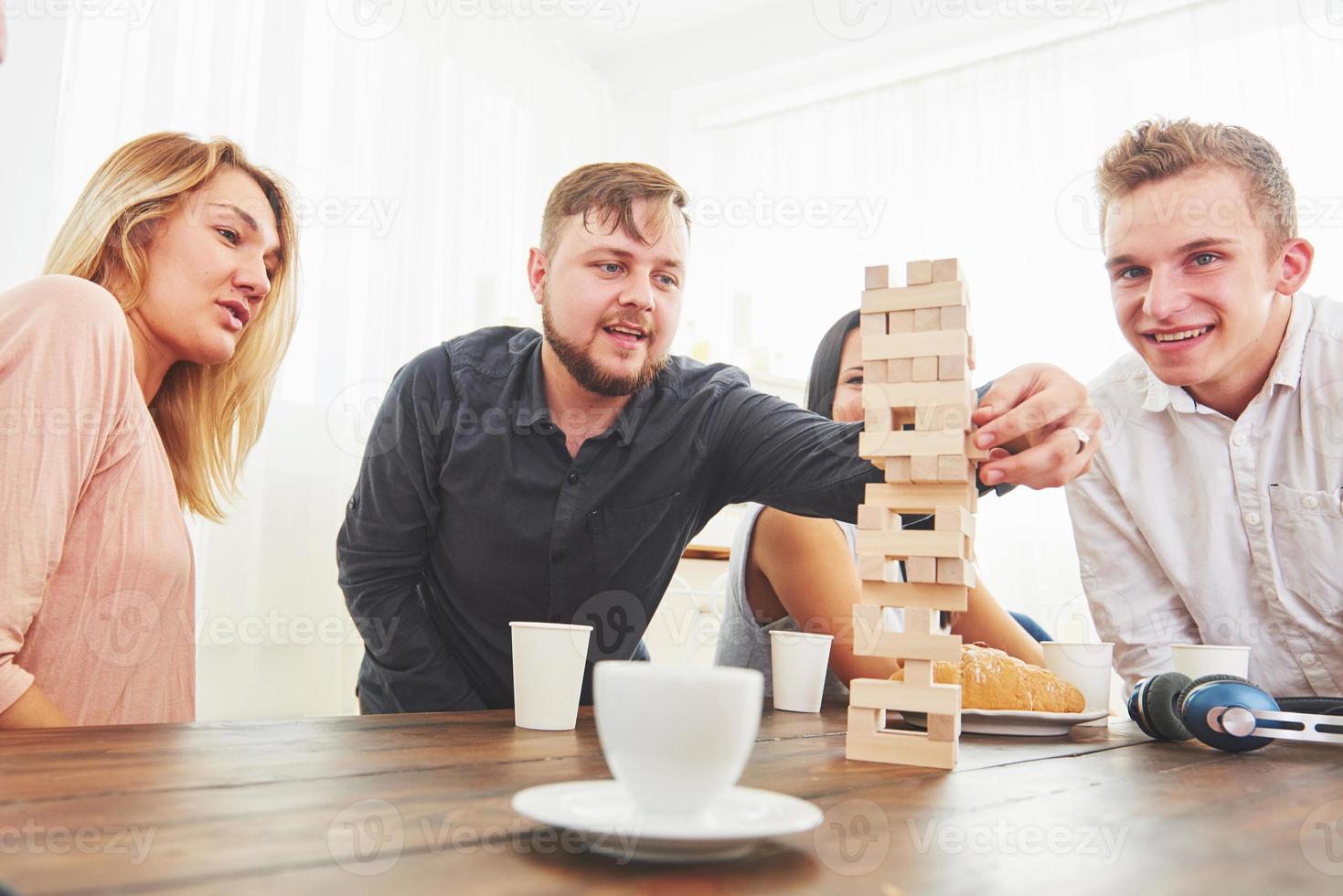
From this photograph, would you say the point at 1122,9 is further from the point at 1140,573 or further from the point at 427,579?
the point at 427,579

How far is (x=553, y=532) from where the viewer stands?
1523 mm

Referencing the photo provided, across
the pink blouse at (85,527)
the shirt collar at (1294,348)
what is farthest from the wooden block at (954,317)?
the shirt collar at (1294,348)

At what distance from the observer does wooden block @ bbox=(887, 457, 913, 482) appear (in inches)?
31.2

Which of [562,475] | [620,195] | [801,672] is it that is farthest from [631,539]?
[620,195]

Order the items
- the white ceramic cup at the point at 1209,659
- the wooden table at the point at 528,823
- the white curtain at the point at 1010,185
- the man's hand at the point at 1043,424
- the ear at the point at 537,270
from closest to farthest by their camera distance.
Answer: the wooden table at the point at 528,823 < the man's hand at the point at 1043,424 < the white ceramic cup at the point at 1209,659 < the ear at the point at 537,270 < the white curtain at the point at 1010,185

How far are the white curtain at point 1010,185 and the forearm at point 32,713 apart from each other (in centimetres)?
283

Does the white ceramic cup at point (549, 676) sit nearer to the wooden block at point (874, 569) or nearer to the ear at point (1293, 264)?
the wooden block at point (874, 569)

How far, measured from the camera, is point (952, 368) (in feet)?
2.56

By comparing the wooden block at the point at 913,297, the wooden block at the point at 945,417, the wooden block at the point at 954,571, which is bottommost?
the wooden block at the point at 954,571

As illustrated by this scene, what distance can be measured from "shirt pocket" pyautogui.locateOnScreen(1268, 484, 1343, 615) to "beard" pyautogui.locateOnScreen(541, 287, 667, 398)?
1.01m

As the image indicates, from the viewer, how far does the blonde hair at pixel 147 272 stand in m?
1.41

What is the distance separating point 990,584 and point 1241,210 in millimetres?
2591

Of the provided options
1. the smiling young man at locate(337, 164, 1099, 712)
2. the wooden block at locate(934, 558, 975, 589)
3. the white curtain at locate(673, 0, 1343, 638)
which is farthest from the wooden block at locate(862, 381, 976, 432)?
the white curtain at locate(673, 0, 1343, 638)

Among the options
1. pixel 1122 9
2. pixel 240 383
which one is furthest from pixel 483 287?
pixel 1122 9
